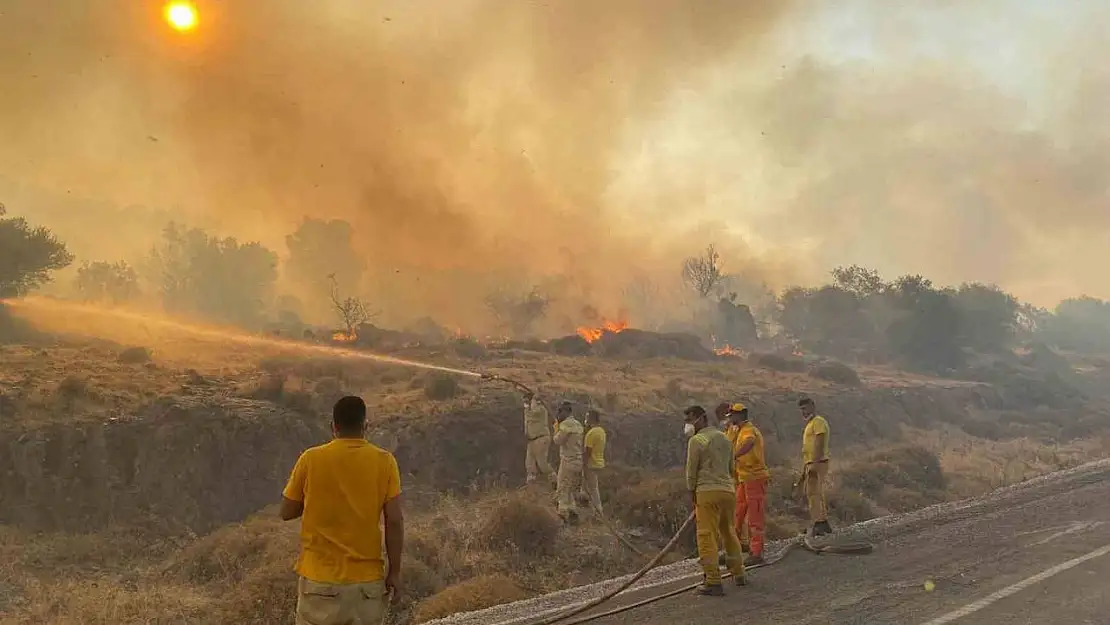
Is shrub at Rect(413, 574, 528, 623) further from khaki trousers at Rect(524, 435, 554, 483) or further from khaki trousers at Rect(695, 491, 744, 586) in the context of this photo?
khaki trousers at Rect(524, 435, 554, 483)

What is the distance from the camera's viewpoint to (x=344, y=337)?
126ft

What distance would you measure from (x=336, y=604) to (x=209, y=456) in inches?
468

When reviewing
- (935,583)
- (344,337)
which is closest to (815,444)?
(935,583)

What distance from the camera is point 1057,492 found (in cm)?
1449

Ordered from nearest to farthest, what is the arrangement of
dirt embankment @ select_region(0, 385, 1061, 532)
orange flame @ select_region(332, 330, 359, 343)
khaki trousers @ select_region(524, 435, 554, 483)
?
dirt embankment @ select_region(0, 385, 1061, 532), khaki trousers @ select_region(524, 435, 554, 483), orange flame @ select_region(332, 330, 359, 343)

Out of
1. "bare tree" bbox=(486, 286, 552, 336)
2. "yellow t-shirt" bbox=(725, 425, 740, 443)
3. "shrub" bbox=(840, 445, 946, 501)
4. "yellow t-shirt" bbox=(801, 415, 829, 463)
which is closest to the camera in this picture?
"yellow t-shirt" bbox=(725, 425, 740, 443)

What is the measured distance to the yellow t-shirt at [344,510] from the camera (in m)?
3.87

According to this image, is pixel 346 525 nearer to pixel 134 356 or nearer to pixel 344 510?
pixel 344 510

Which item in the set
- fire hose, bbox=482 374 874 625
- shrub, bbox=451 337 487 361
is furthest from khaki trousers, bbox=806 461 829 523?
shrub, bbox=451 337 487 361

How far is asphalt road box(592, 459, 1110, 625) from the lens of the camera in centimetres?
654

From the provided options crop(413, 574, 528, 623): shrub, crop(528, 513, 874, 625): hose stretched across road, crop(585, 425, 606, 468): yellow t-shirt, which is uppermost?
crop(585, 425, 606, 468): yellow t-shirt

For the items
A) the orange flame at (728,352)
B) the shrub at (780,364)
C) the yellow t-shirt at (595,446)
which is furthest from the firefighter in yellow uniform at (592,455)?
the orange flame at (728,352)

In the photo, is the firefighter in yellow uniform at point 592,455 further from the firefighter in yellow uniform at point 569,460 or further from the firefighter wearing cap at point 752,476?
the firefighter wearing cap at point 752,476

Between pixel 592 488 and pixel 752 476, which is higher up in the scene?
pixel 752 476
